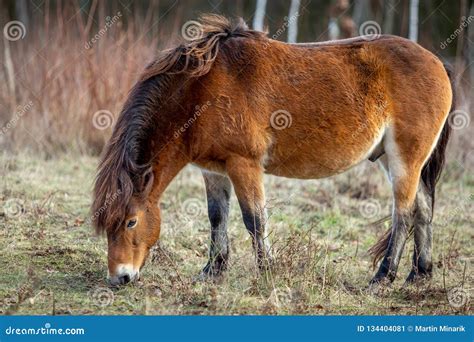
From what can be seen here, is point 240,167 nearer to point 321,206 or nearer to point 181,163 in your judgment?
point 181,163

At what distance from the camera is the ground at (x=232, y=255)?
5238 millimetres

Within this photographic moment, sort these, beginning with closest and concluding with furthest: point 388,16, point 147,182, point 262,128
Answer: point 147,182 < point 262,128 < point 388,16

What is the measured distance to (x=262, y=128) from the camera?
577 centimetres

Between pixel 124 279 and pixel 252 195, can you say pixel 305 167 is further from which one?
pixel 124 279

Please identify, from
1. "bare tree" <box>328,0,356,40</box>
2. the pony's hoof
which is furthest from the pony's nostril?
"bare tree" <box>328,0,356,40</box>

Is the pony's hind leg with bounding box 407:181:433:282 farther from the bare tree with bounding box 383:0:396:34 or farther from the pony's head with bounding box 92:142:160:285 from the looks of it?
the bare tree with bounding box 383:0:396:34

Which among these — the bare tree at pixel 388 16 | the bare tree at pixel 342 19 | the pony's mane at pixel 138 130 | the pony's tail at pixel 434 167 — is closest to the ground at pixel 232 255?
the pony's tail at pixel 434 167

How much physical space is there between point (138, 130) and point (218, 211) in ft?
3.64

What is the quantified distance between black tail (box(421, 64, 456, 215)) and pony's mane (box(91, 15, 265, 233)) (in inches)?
85.8

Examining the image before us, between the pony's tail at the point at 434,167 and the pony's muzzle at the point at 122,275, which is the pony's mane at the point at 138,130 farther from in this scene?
the pony's tail at the point at 434,167

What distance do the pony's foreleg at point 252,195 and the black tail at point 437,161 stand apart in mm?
1755

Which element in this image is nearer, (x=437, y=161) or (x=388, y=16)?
(x=437, y=161)

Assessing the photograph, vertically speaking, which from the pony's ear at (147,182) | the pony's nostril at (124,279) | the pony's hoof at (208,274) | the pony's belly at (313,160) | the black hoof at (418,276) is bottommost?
the black hoof at (418,276)

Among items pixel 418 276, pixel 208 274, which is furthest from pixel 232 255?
pixel 418 276
